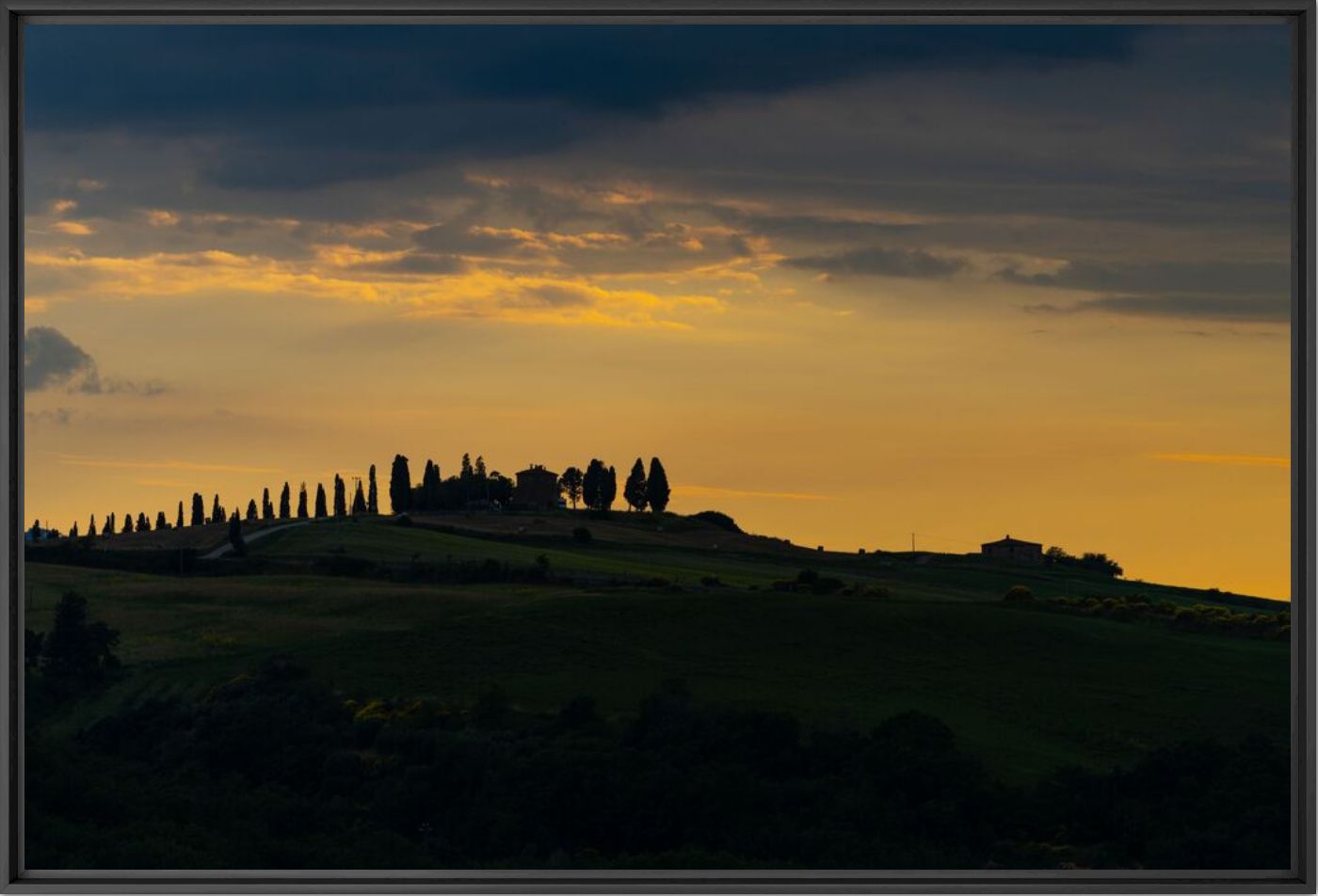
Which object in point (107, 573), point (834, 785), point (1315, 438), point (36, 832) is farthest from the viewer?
point (107, 573)

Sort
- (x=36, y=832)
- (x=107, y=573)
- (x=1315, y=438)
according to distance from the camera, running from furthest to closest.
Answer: (x=107, y=573)
(x=36, y=832)
(x=1315, y=438)

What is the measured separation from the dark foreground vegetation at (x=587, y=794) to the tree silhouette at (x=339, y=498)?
1357mm

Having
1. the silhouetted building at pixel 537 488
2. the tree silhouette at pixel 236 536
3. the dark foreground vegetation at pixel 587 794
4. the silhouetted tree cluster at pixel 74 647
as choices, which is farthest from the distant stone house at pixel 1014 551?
the silhouetted tree cluster at pixel 74 647

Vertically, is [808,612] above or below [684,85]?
below

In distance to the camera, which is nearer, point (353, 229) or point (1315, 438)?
point (1315, 438)

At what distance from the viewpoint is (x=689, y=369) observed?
902 centimetres

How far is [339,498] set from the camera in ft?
33.7

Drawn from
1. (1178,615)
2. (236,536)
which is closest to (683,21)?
(1178,615)

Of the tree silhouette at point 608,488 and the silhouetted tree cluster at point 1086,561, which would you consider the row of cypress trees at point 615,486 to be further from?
the silhouetted tree cluster at point 1086,561

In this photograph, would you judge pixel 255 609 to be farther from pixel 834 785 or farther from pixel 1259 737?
pixel 1259 737

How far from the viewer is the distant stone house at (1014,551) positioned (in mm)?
9422

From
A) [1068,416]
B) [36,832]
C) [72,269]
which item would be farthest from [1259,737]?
[72,269]

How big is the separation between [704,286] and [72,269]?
4.16 meters

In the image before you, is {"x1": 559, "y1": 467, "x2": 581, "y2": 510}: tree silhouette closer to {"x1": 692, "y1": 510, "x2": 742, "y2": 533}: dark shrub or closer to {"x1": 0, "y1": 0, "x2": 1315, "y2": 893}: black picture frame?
{"x1": 692, "y1": 510, "x2": 742, "y2": 533}: dark shrub
